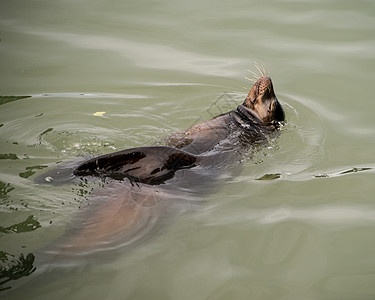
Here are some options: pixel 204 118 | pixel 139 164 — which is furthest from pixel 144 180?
pixel 204 118

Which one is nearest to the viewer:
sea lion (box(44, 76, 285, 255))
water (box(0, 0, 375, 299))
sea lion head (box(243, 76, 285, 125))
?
water (box(0, 0, 375, 299))

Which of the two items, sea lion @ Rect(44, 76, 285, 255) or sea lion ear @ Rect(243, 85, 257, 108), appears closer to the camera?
sea lion @ Rect(44, 76, 285, 255)

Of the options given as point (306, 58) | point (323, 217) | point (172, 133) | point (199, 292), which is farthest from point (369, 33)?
point (199, 292)

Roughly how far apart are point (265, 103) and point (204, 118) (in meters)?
0.84

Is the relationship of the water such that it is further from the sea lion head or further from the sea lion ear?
the sea lion ear

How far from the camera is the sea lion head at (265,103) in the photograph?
5.47 m

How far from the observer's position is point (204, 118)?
6.00 meters

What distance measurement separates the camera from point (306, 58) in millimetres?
7453

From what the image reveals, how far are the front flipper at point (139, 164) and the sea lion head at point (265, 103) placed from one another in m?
1.49

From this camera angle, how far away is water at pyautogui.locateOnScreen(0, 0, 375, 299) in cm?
357

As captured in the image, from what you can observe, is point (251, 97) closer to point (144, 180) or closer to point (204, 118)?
point (204, 118)

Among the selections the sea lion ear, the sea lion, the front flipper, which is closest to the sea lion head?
the sea lion ear

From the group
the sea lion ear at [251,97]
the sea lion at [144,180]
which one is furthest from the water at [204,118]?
the sea lion ear at [251,97]

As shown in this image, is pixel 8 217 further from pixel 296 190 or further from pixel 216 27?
pixel 216 27
